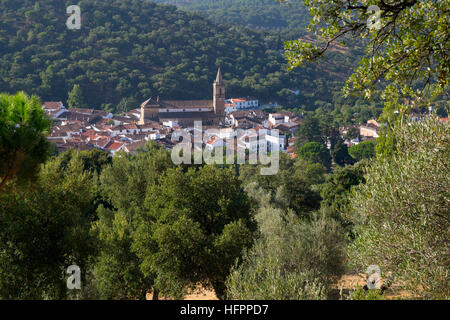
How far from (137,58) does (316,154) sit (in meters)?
50.1

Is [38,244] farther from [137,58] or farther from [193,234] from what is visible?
[137,58]

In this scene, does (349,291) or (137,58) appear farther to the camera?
(137,58)

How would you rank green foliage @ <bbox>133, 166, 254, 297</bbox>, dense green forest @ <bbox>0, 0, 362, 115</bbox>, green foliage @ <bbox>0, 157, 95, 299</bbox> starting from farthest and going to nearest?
dense green forest @ <bbox>0, 0, 362, 115</bbox> < green foliage @ <bbox>133, 166, 254, 297</bbox> < green foliage @ <bbox>0, 157, 95, 299</bbox>

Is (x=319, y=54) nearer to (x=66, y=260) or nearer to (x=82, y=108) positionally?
(x=66, y=260)

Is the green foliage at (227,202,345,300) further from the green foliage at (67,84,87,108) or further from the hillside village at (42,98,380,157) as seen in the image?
the green foliage at (67,84,87,108)

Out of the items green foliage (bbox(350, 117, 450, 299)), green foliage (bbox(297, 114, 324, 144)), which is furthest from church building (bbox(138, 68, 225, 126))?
green foliage (bbox(350, 117, 450, 299))

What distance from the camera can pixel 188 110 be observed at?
71812mm

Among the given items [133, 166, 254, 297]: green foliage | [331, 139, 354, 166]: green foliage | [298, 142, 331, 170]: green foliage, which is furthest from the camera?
[331, 139, 354, 166]: green foliage

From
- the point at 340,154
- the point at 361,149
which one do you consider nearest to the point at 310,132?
the point at 340,154

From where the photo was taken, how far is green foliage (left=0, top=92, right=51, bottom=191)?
209 inches

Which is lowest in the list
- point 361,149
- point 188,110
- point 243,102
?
point 361,149

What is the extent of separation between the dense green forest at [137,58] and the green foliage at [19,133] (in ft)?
199

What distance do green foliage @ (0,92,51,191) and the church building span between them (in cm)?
6130

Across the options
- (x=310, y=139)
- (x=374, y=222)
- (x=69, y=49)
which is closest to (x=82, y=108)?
(x=69, y=49)
